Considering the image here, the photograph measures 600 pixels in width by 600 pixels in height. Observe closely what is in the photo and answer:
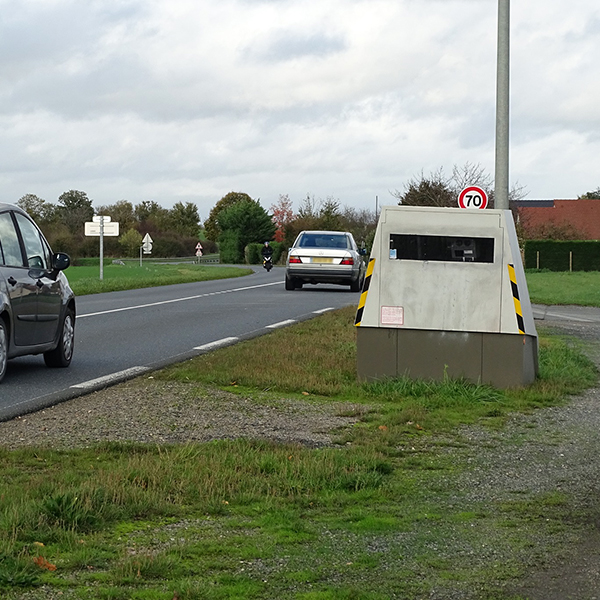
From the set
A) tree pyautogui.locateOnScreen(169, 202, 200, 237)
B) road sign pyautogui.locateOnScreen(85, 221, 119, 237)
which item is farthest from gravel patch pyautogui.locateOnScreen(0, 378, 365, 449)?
tree pyautogui.locateOnScreen(169, 202, 200, 237)

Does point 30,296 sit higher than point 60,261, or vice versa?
point 60,261

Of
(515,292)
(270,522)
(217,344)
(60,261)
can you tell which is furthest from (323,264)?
(270,522)

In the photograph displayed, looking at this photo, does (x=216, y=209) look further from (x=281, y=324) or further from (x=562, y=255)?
(x=281, y=324)

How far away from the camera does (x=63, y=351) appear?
466 inches

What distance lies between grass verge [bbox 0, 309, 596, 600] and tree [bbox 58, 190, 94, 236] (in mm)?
117345

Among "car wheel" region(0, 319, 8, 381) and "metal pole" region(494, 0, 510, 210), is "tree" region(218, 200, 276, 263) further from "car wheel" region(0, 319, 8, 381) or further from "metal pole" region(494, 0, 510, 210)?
"car wheel" region(0, 319, 8, 381)

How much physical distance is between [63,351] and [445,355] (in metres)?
4.41

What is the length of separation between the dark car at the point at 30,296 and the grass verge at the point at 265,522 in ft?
13.2

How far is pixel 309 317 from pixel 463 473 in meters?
12.9

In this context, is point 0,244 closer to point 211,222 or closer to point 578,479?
point 578,479

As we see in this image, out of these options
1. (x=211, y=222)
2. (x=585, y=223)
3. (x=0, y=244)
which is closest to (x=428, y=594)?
(x=0, y=244)

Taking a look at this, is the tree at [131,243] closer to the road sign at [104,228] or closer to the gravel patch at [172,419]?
the road sign at [104,228]

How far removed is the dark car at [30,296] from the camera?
1045 centimetres

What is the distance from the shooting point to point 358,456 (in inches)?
259
